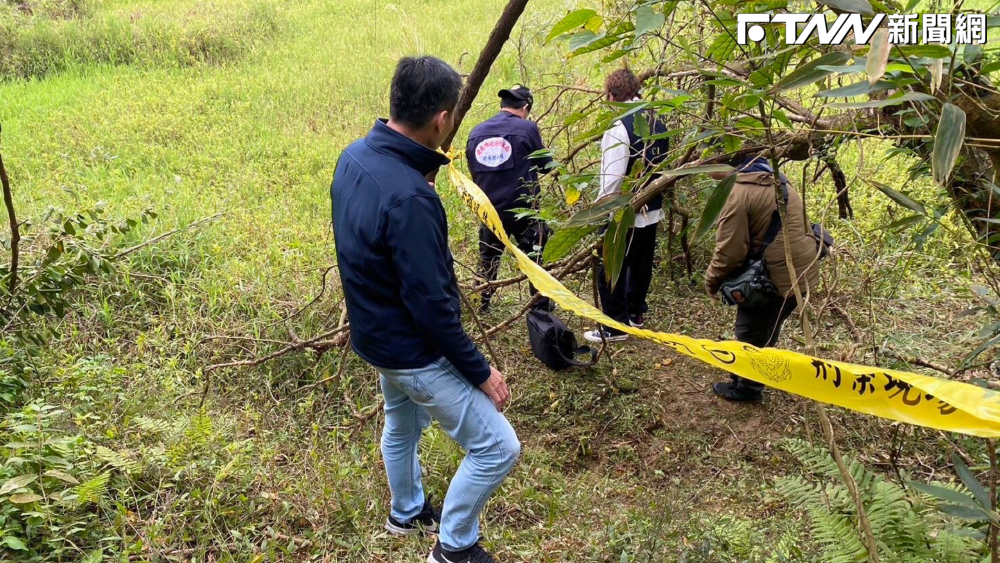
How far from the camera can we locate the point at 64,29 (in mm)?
8023

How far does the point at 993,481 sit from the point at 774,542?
3.27 ft

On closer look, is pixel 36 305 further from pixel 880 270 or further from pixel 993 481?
pixel 880 270

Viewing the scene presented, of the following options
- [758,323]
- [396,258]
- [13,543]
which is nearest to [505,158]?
[758,323]

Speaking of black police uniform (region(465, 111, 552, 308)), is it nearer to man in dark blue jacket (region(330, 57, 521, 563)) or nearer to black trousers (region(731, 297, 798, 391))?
black trousers (region(731, 297, 798, 391))

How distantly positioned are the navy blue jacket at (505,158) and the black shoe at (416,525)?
1968 millimetres

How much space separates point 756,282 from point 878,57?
7.02 feet

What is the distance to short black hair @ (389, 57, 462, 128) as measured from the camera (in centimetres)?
185

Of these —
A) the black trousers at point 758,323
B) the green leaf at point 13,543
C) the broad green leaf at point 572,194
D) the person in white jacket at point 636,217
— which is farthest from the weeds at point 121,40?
the black trousers at point 758,323

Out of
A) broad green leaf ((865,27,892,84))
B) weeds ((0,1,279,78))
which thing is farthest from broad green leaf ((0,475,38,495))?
weeds ((0,1,279,78))

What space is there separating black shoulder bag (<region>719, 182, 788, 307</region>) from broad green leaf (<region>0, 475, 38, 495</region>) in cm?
291

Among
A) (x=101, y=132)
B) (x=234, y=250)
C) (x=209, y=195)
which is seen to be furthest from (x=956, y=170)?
(x=101, y=132)

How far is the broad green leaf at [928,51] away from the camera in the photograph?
1.11 m

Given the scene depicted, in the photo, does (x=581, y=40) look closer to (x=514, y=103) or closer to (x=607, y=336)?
(x=514, y=103)

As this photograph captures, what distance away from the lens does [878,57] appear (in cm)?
99
